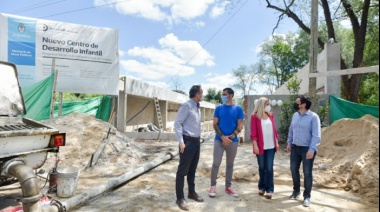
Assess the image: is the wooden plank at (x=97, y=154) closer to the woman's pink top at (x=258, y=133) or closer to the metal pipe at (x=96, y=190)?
the metal pipe at (x=96, y=190)

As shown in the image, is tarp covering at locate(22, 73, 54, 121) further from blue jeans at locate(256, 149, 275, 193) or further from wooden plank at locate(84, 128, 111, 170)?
blue jeans at locate(256, 149, 275, 193)

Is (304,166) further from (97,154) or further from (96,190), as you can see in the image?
(97,154)

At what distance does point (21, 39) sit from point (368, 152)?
11.0 m

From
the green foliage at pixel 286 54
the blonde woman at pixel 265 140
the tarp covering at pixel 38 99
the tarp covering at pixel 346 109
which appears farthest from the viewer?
the green foliage at pixel 286 54

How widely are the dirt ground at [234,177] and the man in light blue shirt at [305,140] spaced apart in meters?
0.45

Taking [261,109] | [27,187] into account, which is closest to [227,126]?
[261,109]

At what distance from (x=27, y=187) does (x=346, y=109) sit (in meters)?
9.56

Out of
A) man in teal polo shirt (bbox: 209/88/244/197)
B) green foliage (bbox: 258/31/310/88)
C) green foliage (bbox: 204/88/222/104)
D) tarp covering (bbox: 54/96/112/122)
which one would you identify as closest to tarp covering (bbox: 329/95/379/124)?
man in teal polo shirt (bbox: 209/88/244/197)

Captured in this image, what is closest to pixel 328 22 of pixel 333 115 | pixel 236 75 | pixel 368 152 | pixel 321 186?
pixel 333 115

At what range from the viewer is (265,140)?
4.68 m

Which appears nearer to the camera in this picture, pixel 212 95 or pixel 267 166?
pixel 267 166

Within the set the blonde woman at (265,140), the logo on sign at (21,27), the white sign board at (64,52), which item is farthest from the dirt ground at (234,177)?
the logo on sign at (21,27)

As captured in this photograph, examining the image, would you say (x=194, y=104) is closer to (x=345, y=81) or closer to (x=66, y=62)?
(x=66, y=62)

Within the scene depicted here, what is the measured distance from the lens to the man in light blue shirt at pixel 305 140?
4359 mm
